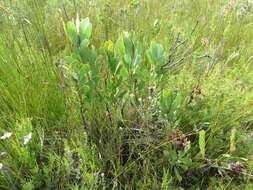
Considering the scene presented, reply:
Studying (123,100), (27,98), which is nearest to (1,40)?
(27,98)

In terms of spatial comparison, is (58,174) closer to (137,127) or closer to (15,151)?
(15,151)

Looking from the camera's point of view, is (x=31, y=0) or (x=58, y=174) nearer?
(x=58, y=174)

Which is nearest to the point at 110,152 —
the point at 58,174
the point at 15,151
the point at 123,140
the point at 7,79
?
the point at 123,140

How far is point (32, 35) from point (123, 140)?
90 cm

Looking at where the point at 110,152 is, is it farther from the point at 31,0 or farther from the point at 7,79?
the point at 31,0

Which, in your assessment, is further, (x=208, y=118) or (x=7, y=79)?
(x=7, y=79)

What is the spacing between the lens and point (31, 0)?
2119mm

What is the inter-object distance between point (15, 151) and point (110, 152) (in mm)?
360

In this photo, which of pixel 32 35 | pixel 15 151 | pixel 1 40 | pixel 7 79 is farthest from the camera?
pixel 32 35

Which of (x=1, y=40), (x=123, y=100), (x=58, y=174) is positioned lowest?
(x=58, y=174)

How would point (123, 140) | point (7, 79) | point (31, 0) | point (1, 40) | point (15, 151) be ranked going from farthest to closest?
point (31, 0), point (1, 40), point (7, 79), point (123, 140), point (15, 151)

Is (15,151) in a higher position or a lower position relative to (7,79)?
lower

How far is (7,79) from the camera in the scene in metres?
1.60

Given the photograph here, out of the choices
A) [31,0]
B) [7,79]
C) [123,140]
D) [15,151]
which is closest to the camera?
[15,151]
